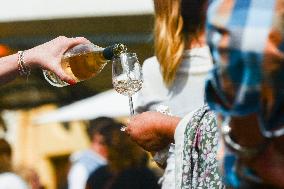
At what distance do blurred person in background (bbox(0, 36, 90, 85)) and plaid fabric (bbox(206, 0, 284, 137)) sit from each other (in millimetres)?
1305

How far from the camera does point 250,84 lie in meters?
1.35

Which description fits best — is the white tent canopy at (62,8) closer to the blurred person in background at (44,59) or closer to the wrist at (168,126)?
the blurred person in background at (44,59)

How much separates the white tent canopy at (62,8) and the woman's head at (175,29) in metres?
3.56

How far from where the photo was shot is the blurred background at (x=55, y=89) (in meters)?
6.57

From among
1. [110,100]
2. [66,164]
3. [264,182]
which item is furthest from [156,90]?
[66,164]

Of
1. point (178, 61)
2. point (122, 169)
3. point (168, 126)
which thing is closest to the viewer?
point (168, 126)

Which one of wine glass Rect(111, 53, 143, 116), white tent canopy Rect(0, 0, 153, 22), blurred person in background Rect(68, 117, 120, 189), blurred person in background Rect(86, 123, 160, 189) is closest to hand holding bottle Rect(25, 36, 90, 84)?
wine glass Rect(111, 53, 143, 116)

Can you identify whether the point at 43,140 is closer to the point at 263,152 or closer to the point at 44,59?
the point at 44,59

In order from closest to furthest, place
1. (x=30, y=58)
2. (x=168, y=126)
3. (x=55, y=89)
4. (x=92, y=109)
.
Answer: (x=168, y=126)
(x=30, y=58)
(x=92, y=109)
(x=55, y=89)

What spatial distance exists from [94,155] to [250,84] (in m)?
5.26

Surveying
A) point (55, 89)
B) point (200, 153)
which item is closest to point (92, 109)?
point (55, 89)

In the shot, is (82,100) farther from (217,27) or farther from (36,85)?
(217,27)

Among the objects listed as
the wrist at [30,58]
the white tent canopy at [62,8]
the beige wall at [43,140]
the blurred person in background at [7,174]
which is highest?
the wrist at [30,58]

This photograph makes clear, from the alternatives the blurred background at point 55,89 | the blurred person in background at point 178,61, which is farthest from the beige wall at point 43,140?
the blurred person in background at point 178,61
